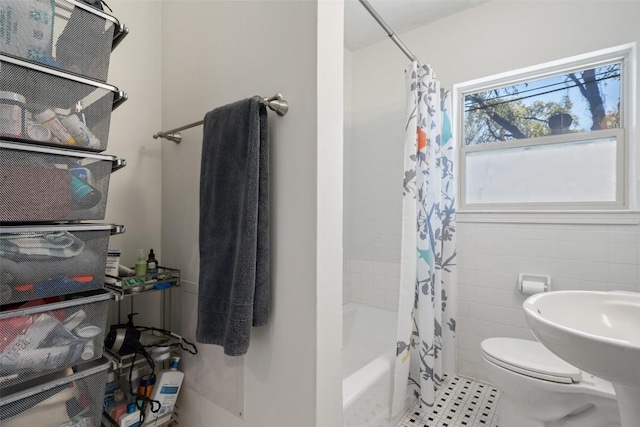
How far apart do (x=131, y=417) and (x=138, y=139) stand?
1080 mm

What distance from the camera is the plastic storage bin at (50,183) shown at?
61 cm

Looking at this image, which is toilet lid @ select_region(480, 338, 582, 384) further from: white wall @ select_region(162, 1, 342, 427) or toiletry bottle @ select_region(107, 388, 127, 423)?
toiletry bottle @ select_region(107, 388, 127, 423)

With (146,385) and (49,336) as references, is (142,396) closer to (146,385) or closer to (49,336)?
(146,385)

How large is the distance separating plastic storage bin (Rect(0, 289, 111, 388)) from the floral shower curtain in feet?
4.25

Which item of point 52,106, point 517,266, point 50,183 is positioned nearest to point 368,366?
point 517,266

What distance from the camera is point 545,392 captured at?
4.17 ft

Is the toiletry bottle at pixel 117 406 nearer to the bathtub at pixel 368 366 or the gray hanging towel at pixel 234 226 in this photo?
the gray hanging towel at pixel 234 226

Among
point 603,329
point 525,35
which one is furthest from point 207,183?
point 525,35

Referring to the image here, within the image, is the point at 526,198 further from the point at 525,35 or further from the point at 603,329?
the point at 603,329

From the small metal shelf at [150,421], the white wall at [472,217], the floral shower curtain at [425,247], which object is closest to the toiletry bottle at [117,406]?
the small metal shelf at [150,421]

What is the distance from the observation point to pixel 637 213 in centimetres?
150

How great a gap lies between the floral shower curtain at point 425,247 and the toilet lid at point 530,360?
306 millimetres

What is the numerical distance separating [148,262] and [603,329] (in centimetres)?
160

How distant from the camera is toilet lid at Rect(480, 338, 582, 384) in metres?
1.24
